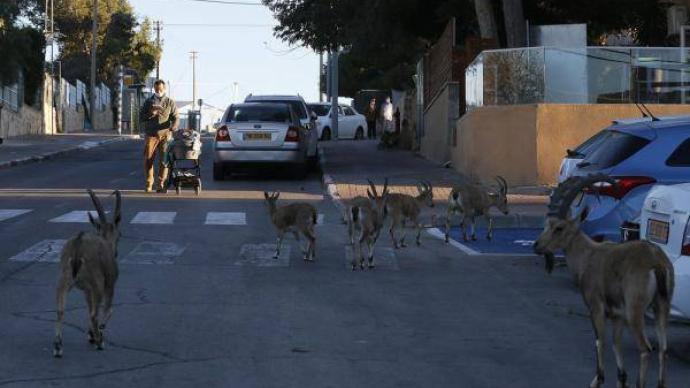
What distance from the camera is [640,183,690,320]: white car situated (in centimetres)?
793

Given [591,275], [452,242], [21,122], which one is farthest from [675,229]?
[21,122]

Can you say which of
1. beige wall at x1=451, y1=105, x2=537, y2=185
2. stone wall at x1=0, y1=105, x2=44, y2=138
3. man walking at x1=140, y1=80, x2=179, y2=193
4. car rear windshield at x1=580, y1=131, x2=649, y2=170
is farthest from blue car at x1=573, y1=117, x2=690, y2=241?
stone wall at x1=0, y1=105, x2=44, y2=138

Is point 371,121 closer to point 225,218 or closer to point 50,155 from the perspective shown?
point 50,155

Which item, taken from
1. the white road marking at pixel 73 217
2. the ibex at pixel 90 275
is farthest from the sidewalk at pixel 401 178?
the ibex at pixel 90 275

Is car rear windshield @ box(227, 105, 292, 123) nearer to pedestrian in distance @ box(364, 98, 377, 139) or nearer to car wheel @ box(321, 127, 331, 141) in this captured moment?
car wheel @ box(321, 127, 331, 141)

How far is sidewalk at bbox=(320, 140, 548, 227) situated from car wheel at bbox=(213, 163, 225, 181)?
7.55 ft

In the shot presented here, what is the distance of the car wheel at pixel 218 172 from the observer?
2525cm

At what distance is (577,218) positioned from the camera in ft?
25.0

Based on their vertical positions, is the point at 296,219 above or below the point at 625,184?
below

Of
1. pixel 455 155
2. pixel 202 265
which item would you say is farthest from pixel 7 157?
pixel 202 265

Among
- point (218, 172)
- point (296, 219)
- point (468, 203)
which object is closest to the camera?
point (296, 219)

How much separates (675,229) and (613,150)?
149 inches

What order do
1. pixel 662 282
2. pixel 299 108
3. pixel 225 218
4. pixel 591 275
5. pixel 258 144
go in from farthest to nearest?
pixel 299 108
pixel 258 144
pixel 225 218
pixel 591 275
pixel 662 282

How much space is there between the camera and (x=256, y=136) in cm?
2494
